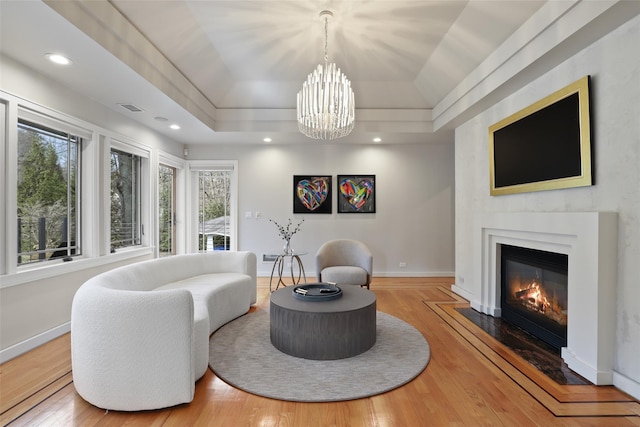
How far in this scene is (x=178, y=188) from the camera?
5.74 metres

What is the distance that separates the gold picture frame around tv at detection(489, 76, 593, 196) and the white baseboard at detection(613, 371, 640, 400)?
53.6 inches

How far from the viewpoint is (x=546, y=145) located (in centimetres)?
277

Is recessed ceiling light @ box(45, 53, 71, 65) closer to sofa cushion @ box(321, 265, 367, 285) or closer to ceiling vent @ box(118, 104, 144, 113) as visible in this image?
ceiling vent @ box(118, 104, 144, 113)

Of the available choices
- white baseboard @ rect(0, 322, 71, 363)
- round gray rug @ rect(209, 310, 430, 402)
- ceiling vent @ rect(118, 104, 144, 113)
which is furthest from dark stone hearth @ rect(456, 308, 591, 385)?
ceiling vent @ rect(118, 104, 144, 113)

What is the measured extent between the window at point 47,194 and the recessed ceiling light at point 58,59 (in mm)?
689

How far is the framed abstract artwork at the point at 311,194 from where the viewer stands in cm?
570

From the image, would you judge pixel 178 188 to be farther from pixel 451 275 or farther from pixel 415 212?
pixel 451 275

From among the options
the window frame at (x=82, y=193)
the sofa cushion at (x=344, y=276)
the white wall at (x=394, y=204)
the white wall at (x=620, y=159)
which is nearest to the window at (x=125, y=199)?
the window frame at (x=82, y=193)

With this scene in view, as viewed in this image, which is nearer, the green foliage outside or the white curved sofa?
the white curved sofa

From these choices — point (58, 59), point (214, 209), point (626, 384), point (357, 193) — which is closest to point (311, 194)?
point (357, 193)

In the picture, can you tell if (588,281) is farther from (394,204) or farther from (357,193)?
(357,193)

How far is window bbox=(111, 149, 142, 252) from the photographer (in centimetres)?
400

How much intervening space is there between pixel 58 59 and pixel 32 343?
2453 millimetres

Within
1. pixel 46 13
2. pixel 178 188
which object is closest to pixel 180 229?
pixel 178 188
